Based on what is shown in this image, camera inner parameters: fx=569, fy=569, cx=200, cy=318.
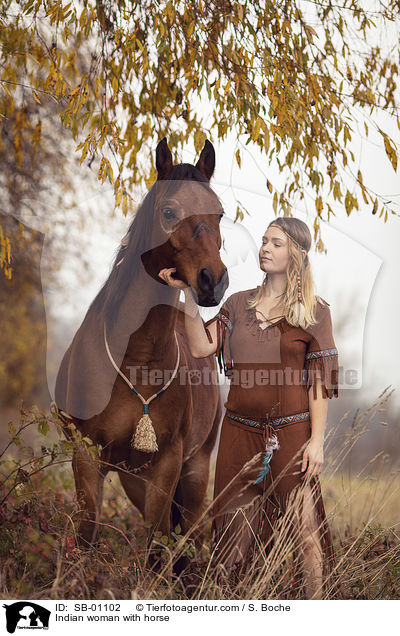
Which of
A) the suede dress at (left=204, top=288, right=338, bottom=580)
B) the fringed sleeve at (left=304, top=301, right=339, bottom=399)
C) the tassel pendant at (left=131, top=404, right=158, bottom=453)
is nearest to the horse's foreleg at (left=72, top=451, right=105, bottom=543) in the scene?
the tassel pendant at (left=131, top=404, right=158, bottom=453)

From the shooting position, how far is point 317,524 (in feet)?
9.46

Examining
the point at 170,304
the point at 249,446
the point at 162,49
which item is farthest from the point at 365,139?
the point at 249,446

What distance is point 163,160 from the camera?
286 cm

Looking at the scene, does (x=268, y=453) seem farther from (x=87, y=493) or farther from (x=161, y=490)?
(x=87, y=493)

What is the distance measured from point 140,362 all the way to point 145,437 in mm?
389

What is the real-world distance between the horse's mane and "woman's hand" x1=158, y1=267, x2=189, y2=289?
16cm

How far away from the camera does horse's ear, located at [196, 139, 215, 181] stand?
9.75ft

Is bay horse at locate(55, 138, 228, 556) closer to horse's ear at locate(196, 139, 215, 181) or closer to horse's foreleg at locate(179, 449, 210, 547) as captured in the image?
horse's ear at locate(196, 139, 215, 181)

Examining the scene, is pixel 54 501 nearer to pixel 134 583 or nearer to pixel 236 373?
pixel 134 583

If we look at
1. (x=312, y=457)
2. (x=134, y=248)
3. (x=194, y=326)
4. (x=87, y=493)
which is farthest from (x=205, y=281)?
(x=87, y=493)

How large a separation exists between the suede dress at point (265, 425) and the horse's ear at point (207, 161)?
0.76 m

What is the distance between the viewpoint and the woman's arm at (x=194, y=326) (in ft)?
9.07

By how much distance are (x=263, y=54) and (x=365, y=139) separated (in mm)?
902
